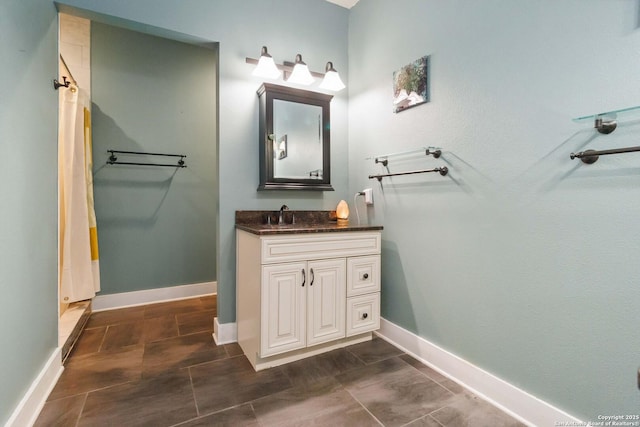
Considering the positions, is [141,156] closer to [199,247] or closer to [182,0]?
[199,247]

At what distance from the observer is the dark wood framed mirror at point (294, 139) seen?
7.26ft

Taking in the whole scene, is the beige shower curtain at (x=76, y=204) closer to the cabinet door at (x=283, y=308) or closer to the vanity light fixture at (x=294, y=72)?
the vanity light fixture at (x=294, y=72)

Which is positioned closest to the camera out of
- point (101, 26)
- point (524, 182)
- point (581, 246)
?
point (581, 246)

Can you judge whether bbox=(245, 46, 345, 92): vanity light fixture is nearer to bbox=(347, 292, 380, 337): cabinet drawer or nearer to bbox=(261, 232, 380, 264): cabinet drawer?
bbox=(261, 232, 380, 264): cabinet drawer

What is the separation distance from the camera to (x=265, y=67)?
6.82ft

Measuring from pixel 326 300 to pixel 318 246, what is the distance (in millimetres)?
355

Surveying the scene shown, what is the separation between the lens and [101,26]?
274 centimetres

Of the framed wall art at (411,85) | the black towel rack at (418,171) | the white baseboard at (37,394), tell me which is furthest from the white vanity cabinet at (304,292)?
the white baseboard at (37,394)

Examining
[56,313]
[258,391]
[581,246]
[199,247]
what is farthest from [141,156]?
[581,246]

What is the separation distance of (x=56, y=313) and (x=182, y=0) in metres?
2.15

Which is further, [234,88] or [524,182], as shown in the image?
[234,88]

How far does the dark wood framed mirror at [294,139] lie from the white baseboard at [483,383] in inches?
51.3

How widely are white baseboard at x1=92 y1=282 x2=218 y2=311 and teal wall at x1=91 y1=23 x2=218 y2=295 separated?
0.18ft

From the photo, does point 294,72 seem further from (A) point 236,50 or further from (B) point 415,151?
(B) point 415,151
